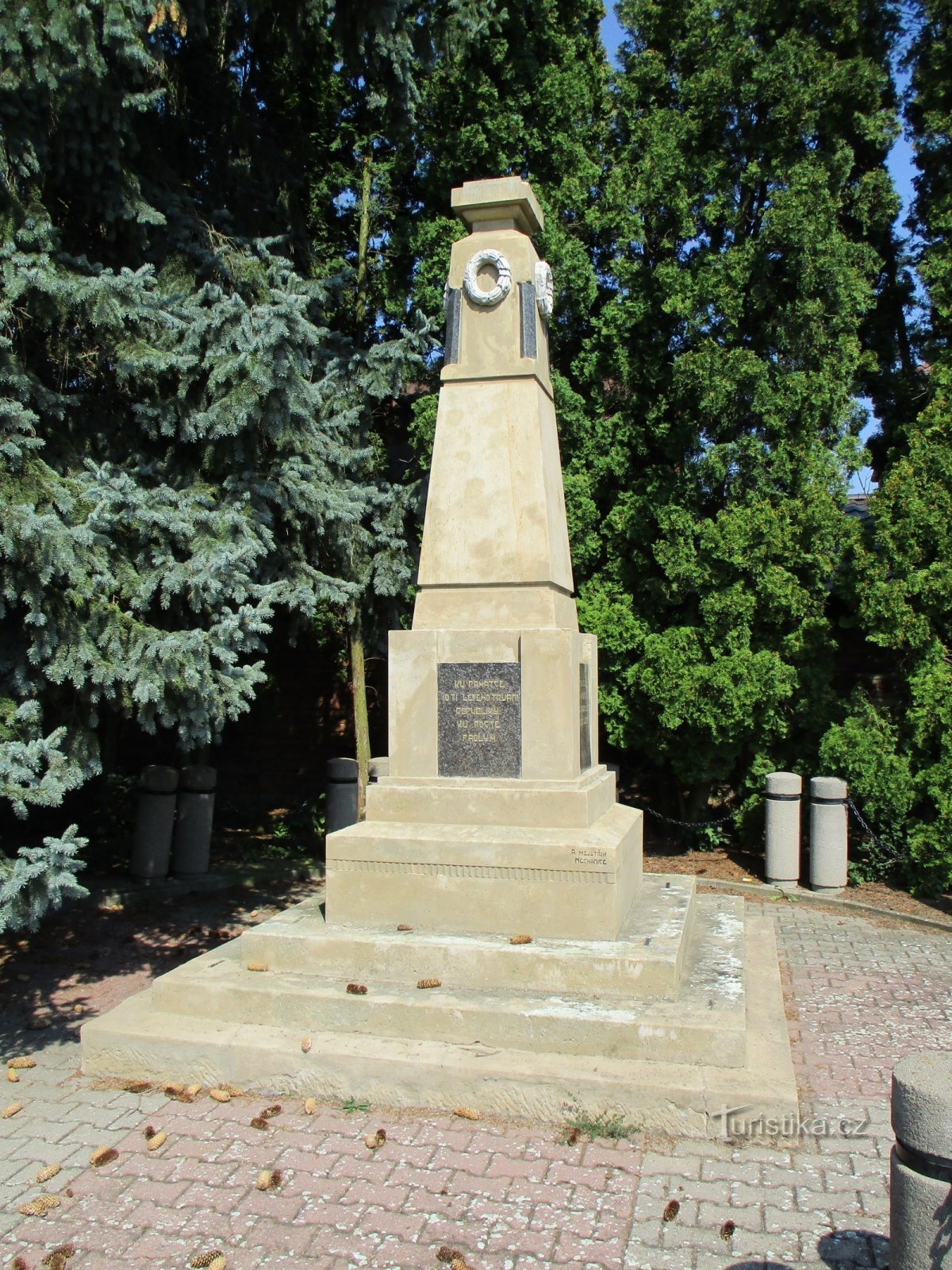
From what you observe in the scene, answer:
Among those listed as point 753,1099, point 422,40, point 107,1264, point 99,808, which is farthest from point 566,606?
point 99,808

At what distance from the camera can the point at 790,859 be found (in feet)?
29.7

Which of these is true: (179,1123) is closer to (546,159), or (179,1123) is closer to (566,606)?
(566,606)

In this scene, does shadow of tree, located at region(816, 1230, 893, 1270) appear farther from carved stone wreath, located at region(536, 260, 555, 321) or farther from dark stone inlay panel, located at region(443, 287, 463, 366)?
carved stone wreath, located at region(536, 260, 555, 321)

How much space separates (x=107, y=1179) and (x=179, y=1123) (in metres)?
0.48

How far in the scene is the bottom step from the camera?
4206mm

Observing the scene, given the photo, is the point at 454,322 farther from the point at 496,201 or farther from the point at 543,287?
the point at 496,201

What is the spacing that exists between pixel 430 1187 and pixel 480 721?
2.64 meters

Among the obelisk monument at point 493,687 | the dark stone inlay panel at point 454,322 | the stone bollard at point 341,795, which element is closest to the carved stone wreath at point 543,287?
the obelisk monument at point 493,687

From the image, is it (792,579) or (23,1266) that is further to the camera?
(792,579)

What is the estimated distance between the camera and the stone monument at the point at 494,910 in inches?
177

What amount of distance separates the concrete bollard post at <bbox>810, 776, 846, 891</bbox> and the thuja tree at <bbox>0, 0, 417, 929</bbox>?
14.4 ft

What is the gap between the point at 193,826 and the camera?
31.5 feet

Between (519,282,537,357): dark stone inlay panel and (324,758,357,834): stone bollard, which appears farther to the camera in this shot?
(324,758,357,834): stone bollard

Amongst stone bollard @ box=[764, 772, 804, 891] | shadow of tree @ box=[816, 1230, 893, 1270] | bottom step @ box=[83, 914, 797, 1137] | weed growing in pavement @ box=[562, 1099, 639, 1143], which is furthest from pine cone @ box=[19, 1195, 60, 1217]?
stone bollard @ box=[764, 772, 804, 891]
